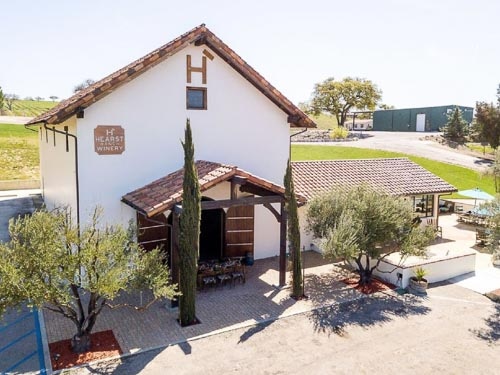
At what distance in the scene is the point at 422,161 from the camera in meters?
47.2

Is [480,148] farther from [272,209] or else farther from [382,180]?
[272,209]

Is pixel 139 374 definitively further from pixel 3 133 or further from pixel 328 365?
pixel 3 133

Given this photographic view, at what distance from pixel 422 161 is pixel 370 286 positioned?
34.1m

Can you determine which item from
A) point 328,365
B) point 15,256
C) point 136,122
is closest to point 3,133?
point 136,122

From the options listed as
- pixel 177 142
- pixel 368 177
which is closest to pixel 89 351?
pixel 177 142

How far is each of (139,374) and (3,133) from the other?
57.2 meters

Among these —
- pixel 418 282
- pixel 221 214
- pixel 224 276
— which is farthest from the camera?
pixel 221 214

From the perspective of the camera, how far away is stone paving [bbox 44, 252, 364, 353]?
12.7m

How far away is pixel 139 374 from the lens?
10742mm

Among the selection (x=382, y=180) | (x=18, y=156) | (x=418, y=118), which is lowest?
(x=382, y=180)

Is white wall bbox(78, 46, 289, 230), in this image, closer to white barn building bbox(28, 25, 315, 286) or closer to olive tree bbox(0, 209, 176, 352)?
white barn building bbox(28, 25, 315, 286)

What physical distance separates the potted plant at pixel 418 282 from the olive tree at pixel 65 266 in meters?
10.0

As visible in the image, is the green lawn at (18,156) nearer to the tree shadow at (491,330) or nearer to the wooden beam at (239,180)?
the wooden beam at (239,180)

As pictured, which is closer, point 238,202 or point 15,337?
point 15,337
